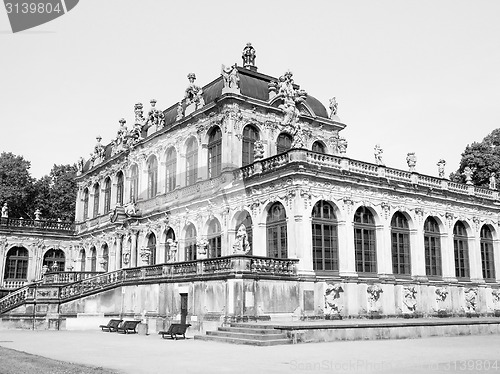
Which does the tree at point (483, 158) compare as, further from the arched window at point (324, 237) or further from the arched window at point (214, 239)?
the arched window at point (214, 239)

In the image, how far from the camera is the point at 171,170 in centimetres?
3703

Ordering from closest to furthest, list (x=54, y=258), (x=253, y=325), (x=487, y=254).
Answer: (x=253, y=325), (x=487, y=254), (x=54, y=258)

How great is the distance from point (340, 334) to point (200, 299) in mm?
6887

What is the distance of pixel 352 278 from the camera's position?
26078 mm

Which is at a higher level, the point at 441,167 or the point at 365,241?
the point at 441,167

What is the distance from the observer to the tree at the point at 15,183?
5334 centimetres

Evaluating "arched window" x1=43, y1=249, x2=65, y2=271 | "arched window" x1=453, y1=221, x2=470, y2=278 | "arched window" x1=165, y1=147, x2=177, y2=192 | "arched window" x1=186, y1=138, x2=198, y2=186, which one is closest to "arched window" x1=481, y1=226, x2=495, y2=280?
"arched window" x1=453, y1=221, x2=470, y2=278

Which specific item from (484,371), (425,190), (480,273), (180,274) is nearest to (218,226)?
(180,274)

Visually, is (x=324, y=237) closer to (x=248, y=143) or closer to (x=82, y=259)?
(x=248, y=143)

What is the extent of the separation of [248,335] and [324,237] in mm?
8203

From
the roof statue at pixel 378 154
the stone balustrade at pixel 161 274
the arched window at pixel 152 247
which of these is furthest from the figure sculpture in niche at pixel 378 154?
the arched window at pixel 152 247

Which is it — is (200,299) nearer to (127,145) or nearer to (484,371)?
(484,371)

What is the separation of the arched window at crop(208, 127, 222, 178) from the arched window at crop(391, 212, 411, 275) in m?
10.3

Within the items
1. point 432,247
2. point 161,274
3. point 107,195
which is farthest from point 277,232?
point 107,195
